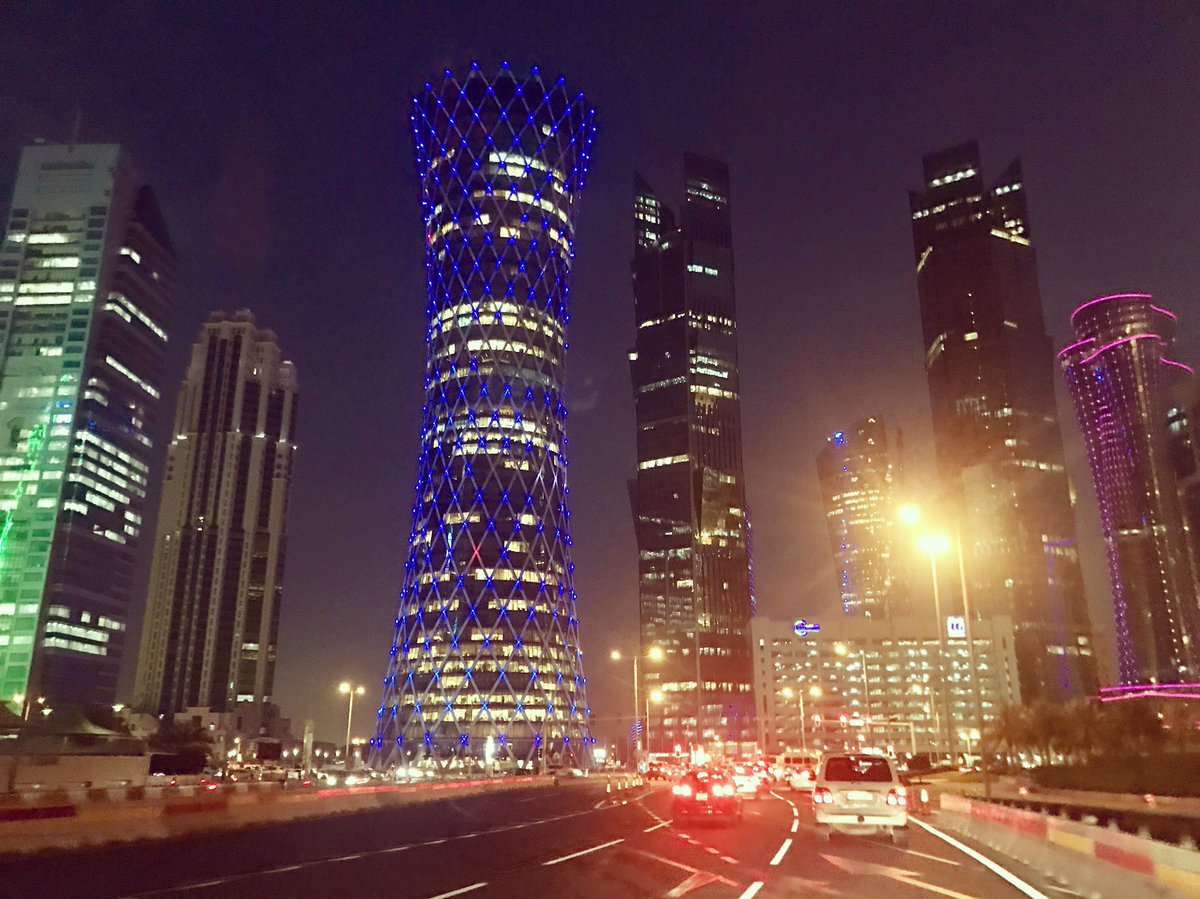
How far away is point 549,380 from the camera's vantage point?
130m

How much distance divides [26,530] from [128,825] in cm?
15076

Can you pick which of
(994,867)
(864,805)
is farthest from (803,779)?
(994,867)

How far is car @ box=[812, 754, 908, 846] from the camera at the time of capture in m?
22.8

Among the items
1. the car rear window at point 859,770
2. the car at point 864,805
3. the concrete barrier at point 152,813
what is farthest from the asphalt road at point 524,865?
the car rear window at point 859,770

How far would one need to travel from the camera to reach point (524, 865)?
1878 cm

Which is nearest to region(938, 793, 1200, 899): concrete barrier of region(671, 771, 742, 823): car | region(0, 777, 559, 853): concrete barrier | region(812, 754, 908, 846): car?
region(812, 754, 908, 846): car

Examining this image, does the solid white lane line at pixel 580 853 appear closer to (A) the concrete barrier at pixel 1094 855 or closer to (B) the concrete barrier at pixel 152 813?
(A) the concrete barrier at pixel 1094 855

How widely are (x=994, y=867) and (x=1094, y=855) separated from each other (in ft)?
13.9

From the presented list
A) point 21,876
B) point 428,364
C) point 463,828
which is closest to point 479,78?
point 428,364

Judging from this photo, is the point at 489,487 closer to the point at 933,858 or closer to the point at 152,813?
the point at 152,813

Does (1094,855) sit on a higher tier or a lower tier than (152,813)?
higher

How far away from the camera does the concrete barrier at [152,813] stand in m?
23.6

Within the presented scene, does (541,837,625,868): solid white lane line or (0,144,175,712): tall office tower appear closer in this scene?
(541,837,625,868): solid white lane line

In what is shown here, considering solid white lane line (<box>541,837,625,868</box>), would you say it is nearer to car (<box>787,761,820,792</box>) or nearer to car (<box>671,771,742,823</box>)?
car (<box>671,771,742,823</box>)
